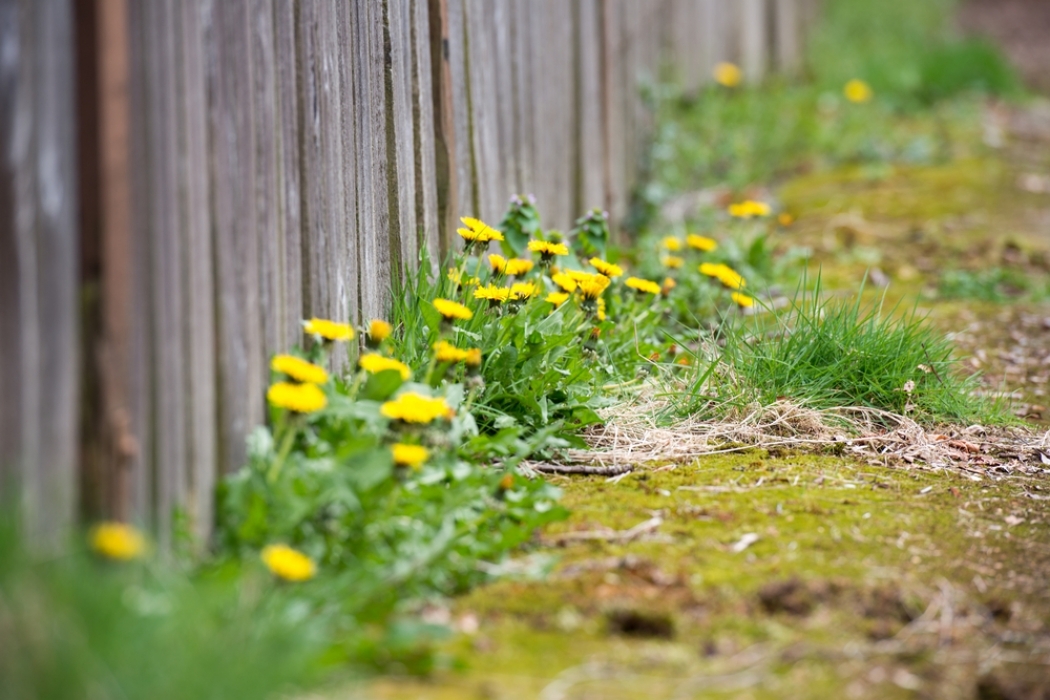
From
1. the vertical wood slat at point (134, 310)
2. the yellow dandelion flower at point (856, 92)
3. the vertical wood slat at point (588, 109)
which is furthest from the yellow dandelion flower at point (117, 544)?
the yellow dandelion flower at point (856, 92)

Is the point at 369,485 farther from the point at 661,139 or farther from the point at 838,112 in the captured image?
the point at 838,112

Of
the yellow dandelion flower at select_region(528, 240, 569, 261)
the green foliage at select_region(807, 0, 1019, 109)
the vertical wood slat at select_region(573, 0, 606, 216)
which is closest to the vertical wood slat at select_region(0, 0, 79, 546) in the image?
the yellow dandelion flower at select_region(528, 240, 569, 261)

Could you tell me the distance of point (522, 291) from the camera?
9.92 feet

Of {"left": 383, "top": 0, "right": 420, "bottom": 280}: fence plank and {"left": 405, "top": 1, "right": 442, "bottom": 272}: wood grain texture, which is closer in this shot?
{"left": 383, "top": 0, "right": 420, "bottom": 280}: fence plank

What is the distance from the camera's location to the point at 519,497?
94.0 inches

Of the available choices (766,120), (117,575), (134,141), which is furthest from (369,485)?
(766,120)

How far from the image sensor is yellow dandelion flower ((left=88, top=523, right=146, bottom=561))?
1553 millimetres

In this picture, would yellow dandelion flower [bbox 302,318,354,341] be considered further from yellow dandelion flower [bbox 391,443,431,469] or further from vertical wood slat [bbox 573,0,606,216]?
vertical wood slat [bbox 573,0,606,216]

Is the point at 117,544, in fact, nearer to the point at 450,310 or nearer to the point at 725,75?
the point at 450,310

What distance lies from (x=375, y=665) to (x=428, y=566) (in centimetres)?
28

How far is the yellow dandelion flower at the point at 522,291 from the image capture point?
9.85 ft

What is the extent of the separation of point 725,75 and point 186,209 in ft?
19.6

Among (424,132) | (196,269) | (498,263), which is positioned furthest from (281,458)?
(424,132)

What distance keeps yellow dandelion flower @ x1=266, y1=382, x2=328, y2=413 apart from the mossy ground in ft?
1.43
